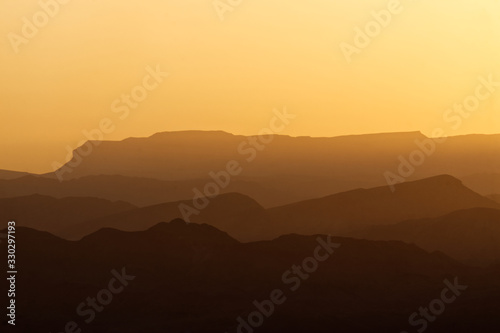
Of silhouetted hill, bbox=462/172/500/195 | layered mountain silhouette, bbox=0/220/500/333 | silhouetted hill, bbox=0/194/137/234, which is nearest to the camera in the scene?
layered mountain silhouette, bbox=0/220/500/333

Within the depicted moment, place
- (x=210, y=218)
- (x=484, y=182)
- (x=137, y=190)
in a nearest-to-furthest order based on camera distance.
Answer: (x=210, y=218)
(x=137, y=190)
(x=484, y=182)

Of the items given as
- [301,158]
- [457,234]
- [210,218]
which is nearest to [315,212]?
[301,158]

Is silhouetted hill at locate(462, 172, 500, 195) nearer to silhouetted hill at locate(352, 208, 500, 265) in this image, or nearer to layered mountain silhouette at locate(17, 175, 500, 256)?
layered mountain silhouette at locate(17, 175, 500, 256)

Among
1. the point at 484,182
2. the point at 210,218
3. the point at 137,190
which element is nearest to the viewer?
the point at 210,218

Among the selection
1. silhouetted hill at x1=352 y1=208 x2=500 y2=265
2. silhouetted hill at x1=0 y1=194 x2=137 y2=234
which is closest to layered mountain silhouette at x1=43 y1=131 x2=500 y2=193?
silhouetted hill at x1=0 y1=194 x2=137 y2=234

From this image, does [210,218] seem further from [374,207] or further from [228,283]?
[374,207]

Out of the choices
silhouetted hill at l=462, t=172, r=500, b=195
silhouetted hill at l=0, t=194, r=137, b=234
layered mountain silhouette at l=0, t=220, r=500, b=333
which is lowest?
layered mountain silhouette at l=0, t=220, r=500, b=333
